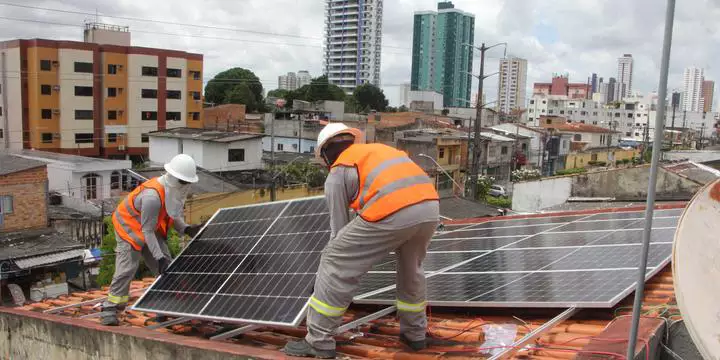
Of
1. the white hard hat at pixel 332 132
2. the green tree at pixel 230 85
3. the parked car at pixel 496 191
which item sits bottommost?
the parked car at pixel 496 191

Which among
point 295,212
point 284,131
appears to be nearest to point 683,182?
point 295,212

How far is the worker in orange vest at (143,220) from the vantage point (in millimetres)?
6398

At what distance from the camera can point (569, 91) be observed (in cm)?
15912

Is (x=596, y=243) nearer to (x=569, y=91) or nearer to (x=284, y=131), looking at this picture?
(x=284, y=131)

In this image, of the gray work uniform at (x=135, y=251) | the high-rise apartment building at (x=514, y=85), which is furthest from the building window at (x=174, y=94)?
the high-rise apartment building at (x=514, y=85)

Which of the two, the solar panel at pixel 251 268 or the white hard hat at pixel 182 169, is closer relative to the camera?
the solar panel at pixel 251 268

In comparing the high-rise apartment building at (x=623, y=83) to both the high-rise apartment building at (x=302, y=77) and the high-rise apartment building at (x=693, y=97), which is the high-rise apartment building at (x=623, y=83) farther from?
the high-rise apartment building at (x=302, y=77)

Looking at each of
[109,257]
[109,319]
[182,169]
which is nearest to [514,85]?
[109,257]

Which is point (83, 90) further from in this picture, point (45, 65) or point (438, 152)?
point (438, 152)

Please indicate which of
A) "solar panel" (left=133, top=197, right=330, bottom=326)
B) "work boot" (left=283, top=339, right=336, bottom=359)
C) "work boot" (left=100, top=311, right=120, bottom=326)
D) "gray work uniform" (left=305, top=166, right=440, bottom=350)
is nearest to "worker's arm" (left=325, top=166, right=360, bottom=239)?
"gray work uniform" (left=305, top=166, right=440, bottom=350)

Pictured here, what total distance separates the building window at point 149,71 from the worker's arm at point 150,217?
55.5 m

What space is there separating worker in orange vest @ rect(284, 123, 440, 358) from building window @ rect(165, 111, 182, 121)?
194ft

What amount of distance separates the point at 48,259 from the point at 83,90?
119ft

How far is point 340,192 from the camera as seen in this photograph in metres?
4.31
